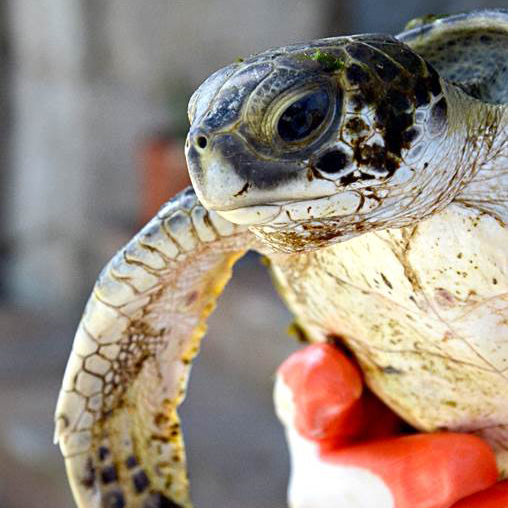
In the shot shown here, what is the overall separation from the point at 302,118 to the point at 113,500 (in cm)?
45

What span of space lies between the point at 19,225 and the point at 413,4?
5.32ft

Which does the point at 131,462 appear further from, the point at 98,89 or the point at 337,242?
the point at 98,89

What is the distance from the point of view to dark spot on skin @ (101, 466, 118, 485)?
75 centimetres

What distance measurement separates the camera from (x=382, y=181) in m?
0.47

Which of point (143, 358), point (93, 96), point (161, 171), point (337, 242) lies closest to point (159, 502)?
point (143, 358)

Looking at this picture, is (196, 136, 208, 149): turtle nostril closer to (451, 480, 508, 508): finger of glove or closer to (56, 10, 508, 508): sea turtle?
(56, 10, 508, 508): sea turtle

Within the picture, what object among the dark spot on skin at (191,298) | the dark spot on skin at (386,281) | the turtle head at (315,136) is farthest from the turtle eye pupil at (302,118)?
the dark spot on skin at (191,298)

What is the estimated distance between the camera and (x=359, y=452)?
0.74 meters

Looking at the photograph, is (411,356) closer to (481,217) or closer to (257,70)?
(481,217)

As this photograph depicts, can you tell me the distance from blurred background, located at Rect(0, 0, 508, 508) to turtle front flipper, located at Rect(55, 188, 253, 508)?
1317mm

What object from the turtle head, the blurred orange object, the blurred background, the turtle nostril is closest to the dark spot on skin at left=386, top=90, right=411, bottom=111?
the turtle head

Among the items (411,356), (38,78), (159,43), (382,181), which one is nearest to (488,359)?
(411,356)

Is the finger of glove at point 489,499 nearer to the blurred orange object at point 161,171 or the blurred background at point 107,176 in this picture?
the blurred background at point 107,176

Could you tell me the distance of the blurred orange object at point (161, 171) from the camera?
103 inches
